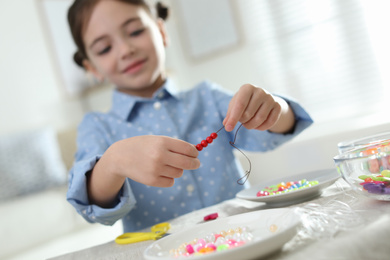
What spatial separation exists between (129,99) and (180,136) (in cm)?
17

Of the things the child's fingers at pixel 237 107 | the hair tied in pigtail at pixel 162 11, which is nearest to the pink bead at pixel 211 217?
the child's fingers at pixel 237 107

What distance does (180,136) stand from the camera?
1120mm

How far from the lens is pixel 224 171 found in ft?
3.68

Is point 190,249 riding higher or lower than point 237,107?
lower

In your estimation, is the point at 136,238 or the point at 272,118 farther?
the point at 272,118

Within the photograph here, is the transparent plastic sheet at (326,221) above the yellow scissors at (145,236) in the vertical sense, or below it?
above

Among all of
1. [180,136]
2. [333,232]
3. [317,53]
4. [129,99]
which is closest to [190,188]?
[180,136]

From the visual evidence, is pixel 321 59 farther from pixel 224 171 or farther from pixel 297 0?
pixel 224 171

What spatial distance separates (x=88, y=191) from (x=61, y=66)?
87.5 inches

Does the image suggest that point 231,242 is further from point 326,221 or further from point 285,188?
point 285,188

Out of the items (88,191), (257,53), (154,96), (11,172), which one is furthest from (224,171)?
(257,53)

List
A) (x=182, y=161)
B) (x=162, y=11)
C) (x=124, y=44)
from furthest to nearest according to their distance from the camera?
1. (x=162, y=11)
2. (x=124, y=44)
3. (x=182, y=161)

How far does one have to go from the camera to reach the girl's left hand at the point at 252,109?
66 centimetres

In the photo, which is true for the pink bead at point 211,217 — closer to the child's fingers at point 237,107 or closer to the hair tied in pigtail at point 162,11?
the child's fingers at point 237,107
